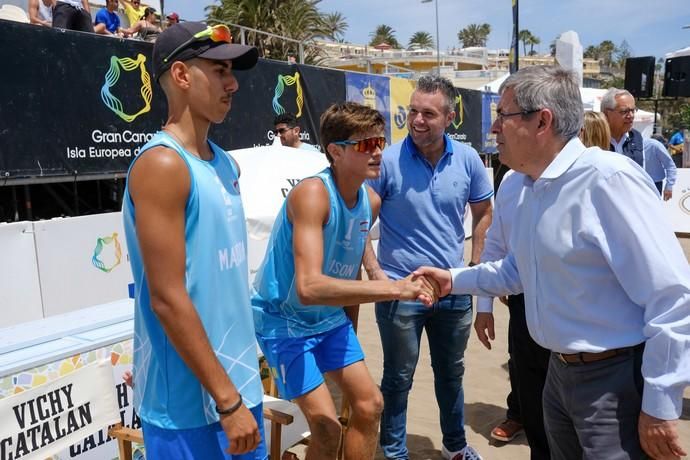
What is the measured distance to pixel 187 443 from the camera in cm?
177

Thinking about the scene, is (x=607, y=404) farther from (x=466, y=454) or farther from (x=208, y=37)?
(x=466, y=454)

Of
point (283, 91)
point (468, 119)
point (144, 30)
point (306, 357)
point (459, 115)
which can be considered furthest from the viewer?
point (468, 119)

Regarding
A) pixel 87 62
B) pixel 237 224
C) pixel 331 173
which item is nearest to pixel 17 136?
Result: pixel 87 62

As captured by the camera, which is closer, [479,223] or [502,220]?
[502,220]

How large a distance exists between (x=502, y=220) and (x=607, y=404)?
54.2 inches

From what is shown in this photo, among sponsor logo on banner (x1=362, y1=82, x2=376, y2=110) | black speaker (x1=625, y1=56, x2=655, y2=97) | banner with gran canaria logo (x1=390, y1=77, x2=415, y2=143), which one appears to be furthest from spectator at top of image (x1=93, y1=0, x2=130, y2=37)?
black speaker (x1=625, y1=56, x2=655, y2=97)

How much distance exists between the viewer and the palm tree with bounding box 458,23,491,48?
92875 mm

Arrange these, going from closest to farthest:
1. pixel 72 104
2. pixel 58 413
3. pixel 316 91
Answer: pixel 58 413, pixel 72 104, pixel 316 91

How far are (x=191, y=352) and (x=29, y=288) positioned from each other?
4.08 m

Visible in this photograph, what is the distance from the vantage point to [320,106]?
9016 millimetres

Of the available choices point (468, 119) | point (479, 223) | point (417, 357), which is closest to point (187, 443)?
point (417, 357)

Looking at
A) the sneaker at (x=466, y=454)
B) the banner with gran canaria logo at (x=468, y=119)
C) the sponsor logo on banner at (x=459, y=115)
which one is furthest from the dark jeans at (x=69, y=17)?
the sponsor logo on banner at (x=459, y=115)

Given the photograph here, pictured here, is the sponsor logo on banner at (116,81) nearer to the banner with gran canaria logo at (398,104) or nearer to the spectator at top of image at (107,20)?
the spectator at top of image at (107,20)

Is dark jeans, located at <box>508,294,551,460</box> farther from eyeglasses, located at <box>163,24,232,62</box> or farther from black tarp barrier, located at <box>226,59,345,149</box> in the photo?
black tarp barrier, located at <box>226,59,345,149</box>
